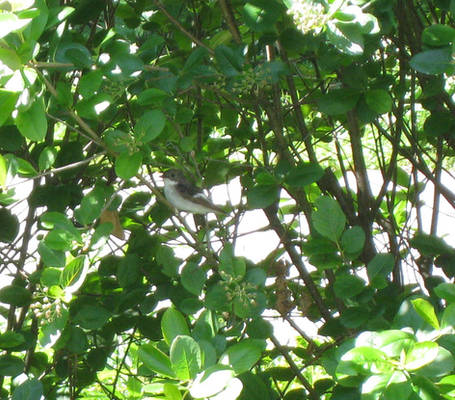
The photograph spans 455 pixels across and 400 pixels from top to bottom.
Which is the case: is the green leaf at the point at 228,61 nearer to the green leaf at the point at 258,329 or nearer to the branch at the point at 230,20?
the branch at the point at 230,20

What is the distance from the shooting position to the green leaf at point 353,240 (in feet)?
6.45

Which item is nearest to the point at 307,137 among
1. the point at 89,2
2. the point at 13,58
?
the point at 89,2

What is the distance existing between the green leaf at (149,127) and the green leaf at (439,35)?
685mm

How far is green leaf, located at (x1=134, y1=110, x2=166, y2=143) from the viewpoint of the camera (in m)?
1.94

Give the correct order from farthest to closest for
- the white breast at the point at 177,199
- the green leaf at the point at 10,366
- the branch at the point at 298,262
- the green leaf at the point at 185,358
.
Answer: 1. the white breast at the point at 177,199
2. the branch at the point at 298,262
3. the green leaf at the point at 10,366
4. the green leaf at the point at 185,358

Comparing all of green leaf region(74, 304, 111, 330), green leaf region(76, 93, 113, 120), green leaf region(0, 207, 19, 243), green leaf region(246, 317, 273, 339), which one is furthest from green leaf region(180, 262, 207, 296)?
green leaf region(0, 207, 19, 243)

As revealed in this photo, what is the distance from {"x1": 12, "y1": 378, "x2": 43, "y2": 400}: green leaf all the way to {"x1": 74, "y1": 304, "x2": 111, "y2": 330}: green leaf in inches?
10.0

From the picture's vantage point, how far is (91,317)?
220 cm

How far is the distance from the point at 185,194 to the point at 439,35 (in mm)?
1697

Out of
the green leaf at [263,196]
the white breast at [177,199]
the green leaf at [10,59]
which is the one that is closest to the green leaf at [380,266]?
the green leaf at [263,196]

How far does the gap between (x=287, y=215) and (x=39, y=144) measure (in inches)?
42.3

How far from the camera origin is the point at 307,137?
8.52 feet

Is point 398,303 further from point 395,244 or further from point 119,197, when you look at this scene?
point 119,197

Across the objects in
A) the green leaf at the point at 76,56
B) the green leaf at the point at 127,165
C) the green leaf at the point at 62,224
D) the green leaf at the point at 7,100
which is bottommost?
the green leaf at the point at 62,224
